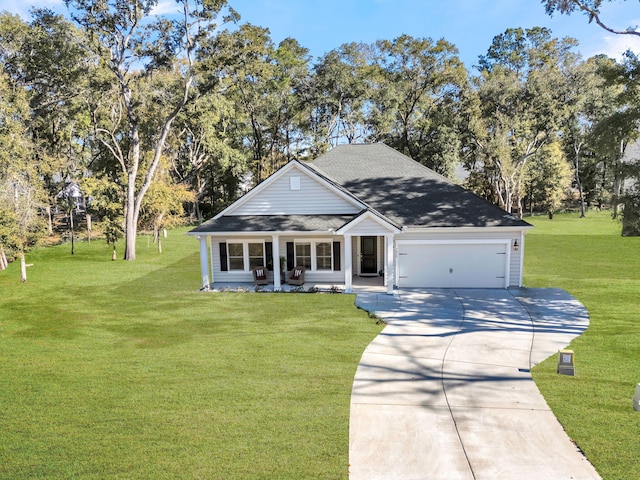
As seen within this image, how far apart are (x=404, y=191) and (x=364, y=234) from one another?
417 centimetres

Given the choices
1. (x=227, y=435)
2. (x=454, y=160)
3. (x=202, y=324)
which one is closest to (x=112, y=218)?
(x=202, y=324)

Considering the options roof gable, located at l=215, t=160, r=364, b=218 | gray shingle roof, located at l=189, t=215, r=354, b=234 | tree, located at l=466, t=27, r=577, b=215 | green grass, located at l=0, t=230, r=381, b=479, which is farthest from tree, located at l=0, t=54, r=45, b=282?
tree, located at l=466, t=27, r=577, b=215

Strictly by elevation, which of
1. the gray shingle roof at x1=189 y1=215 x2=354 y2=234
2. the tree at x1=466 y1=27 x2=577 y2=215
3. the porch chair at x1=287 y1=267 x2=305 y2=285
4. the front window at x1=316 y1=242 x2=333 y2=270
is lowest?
the porch chair at x1=287 y1=267 x2=305 y2=285

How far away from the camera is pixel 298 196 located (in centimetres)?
1725

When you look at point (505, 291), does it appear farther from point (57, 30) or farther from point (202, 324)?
point (57, 30)

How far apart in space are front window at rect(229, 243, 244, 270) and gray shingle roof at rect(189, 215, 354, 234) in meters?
1.15

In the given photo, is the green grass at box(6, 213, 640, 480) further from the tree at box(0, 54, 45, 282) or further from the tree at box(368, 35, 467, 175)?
the tree at box(368, 35, 467, 175)

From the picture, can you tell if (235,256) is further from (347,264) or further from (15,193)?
(15,193)

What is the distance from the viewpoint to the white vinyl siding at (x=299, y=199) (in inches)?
672

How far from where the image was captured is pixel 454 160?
142 feet

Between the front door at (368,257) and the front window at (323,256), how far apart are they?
1.93 metres

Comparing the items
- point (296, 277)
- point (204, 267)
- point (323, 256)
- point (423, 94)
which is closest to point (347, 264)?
point (323, 256)

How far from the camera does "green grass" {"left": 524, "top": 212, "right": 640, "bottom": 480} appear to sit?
6.02 metres

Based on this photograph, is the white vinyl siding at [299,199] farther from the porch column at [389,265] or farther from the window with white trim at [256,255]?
the porch column at [389,265]
